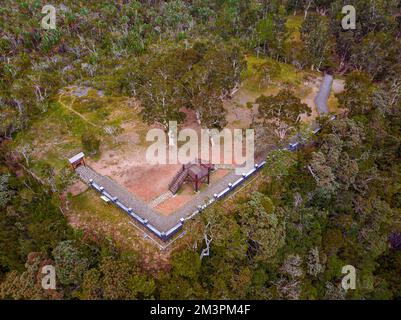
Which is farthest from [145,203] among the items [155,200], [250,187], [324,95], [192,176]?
[324,95]

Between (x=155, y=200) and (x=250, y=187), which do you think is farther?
(x=250, y=187)

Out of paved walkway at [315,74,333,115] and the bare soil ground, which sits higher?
paved walkway at [315,74,333,115]

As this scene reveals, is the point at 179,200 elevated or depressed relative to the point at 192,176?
depressed

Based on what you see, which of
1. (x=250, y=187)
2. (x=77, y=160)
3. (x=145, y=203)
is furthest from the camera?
(x=77, y=160)

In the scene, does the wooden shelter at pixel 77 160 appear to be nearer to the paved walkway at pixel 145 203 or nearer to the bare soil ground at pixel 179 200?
the paved walkway at pixel 145 203

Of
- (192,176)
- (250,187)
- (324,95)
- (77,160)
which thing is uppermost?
(77,160)

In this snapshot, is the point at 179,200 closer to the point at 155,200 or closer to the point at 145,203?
the point at 155,200

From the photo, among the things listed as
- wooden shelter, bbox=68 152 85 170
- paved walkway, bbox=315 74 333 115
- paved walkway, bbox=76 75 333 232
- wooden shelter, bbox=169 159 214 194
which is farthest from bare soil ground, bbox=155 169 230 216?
paved walkway, bbox=315 74 333 115

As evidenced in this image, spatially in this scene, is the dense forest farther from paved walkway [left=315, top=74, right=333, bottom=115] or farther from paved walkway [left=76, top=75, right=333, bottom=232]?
paved walkway [left=315, top=74, right=333, bottom=115]

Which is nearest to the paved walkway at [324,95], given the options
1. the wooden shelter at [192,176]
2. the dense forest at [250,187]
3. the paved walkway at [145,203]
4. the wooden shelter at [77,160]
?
the dense forest at [250,187]

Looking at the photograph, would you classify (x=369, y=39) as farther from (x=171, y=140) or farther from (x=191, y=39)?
(x=171, y=140)
